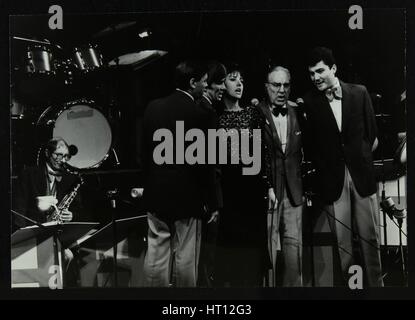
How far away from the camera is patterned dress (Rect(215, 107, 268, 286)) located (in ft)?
9.96

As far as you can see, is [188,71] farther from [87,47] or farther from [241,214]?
[241,214]

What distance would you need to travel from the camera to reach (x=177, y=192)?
3.04 meters

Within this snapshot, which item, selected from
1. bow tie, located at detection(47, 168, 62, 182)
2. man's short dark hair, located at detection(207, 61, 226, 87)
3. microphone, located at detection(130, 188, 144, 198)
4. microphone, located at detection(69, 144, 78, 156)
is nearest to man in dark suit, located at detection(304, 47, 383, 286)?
man's short dark hair, located at detection(207, 61, 226, 87)

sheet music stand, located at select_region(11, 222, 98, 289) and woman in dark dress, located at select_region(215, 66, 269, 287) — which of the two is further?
sheet music stand, located at select_region(11, 222, 98, 289)

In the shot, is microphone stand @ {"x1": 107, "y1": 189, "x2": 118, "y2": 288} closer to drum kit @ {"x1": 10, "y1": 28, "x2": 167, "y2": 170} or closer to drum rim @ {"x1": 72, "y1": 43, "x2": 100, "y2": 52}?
drum kit @ {"x1": 10, "y1": 28, "x2": 167, "y2": 170}

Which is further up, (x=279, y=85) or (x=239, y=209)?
(x=279, y=85)

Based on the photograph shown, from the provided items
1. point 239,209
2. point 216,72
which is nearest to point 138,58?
point 216,72

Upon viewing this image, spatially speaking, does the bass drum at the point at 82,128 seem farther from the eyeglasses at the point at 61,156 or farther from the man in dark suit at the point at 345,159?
the man in dark suit at the point at 345,159

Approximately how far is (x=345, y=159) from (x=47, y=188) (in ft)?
5.68

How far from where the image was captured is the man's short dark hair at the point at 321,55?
3.03 m

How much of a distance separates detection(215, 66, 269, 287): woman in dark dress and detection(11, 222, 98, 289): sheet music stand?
0.93 meters

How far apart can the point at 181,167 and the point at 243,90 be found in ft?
1.84

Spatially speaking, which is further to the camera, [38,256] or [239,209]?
[38,256]

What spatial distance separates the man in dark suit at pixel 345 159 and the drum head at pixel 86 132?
117 centimetres
